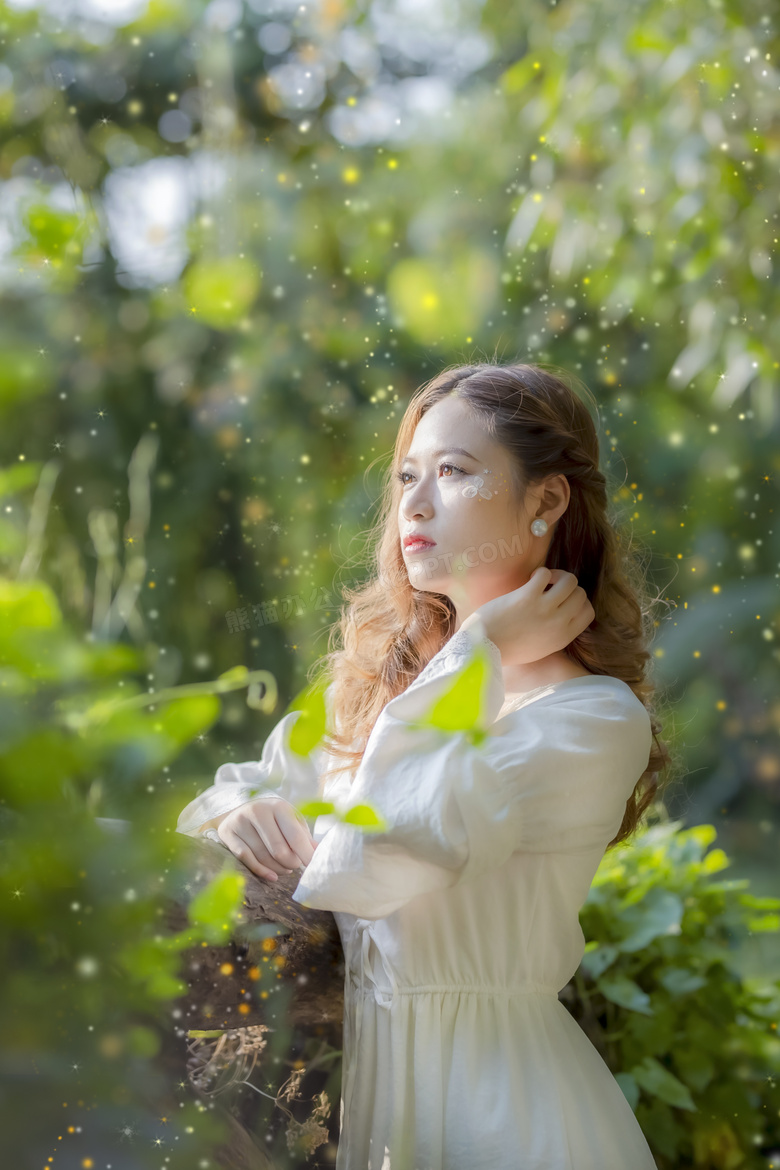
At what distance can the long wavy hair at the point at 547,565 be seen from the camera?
719 millimetres

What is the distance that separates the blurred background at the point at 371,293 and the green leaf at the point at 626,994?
226mm

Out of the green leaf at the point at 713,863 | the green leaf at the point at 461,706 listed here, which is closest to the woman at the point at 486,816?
the green leaf at the point at 461,706

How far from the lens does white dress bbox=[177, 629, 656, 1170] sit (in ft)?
1.74

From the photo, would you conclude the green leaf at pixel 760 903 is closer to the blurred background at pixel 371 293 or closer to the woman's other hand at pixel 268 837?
the blurred background at pixel 371 293

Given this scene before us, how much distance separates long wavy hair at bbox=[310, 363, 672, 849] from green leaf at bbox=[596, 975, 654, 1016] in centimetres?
22

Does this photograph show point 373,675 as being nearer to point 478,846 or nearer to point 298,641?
point 478,846

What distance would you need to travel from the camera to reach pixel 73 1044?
0.21m

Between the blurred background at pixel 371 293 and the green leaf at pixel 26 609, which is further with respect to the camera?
the blurred background at pixel 371 293

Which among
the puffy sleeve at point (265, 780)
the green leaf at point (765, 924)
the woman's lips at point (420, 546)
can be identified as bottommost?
the green leaf at point (765, 924)

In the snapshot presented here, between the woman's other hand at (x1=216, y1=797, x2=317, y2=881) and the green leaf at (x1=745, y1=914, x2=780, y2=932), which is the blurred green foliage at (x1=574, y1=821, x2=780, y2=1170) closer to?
the green leaf at (x1=745, y1=914, x2=780, y2=932)

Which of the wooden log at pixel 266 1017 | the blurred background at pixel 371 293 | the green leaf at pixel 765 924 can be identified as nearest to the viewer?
the wooden log at pixel 266 1017

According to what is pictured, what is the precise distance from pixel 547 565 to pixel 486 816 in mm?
271

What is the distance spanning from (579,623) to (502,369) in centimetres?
22

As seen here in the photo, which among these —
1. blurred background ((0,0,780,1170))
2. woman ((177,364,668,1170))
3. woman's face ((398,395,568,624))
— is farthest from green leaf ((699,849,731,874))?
woman's face ((398,395,568,624))
